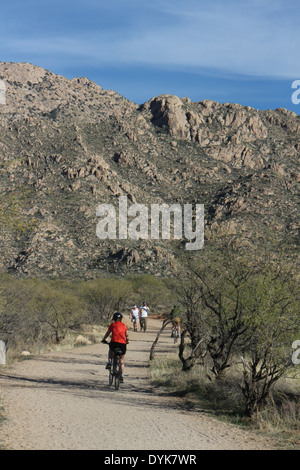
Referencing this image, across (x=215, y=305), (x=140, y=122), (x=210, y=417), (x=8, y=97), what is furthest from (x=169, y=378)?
(x=8, y=97)

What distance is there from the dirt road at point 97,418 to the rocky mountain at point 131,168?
98.1ft

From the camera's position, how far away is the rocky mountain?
2566 inches

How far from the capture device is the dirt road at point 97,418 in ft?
25.0

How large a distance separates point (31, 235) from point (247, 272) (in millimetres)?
56837

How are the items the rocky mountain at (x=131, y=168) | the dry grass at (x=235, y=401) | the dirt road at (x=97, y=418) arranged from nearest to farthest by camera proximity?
the dirt road at (x=97, y=418) → the dry grass at (x=235, y=401) → the rocky mountain at (x=131, y=168)

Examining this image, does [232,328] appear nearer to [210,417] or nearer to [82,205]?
[210,417]

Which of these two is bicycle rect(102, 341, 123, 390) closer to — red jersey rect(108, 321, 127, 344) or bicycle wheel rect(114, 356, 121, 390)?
bicycle wheel rect(114, 356, 121, 390)

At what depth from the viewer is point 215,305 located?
A: 13.7m

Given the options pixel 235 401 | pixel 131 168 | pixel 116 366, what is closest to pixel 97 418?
pixel 235 401

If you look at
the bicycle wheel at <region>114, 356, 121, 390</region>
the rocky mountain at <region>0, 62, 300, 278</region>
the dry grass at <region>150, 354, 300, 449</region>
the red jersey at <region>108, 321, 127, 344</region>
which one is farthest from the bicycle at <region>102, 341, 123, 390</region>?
the rocky mountain at <region>0, 62, 300, 278</region>

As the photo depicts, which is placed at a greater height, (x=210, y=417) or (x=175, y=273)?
(x=175, y=273)

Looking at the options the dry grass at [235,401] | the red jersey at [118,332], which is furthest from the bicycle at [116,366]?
the dry grass at [235,401]

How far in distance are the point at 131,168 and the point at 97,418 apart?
83.3 meters

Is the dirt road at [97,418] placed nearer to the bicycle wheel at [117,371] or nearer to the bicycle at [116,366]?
the bicycle wheel at [117,371]
